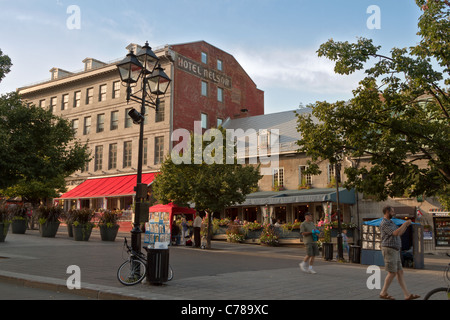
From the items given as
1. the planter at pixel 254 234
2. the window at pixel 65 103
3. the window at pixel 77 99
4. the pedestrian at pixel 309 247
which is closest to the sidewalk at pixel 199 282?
the pedestrian at pixel 309 247

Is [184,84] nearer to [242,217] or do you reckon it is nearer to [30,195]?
[242,217]

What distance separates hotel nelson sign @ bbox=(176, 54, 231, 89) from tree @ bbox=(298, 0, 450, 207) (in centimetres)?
2509

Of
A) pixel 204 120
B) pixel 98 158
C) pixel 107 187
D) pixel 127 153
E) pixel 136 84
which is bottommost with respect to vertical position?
pixel 107 187

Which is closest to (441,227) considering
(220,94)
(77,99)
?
(220,94)

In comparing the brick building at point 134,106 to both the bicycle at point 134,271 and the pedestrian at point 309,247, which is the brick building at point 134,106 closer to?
the pedestrian at point 309,247

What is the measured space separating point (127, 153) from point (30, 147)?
2335 cm

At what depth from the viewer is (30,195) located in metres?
33.7

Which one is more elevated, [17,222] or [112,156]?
[112,156]

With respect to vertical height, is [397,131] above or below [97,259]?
above

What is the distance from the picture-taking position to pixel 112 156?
→ 41688mm

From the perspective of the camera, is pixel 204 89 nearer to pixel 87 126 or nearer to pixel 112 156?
pixel 112 156

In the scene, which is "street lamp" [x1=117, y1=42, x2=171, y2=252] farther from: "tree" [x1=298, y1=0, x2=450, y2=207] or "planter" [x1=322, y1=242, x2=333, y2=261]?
"planter" [x1=322, y1=242, x2=333, y2=261]

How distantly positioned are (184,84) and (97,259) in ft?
92.8
